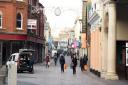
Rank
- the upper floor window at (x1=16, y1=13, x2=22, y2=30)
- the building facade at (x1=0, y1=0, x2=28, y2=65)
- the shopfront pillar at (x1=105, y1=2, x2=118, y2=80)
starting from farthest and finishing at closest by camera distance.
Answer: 1. the upper floor window at (x1=16, y1=13, x2=22, y2=30)
2. the building facade at (x1=0, y1=0, x2=28, y2=65)
3. the shopfront pillar at (x1=105, y1=2, x2=118, y2=80)

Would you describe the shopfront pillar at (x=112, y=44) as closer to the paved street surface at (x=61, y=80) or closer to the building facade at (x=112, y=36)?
the building facade at (x=112, y=36)

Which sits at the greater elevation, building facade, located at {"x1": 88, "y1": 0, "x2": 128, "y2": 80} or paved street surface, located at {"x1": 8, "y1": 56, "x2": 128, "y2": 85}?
building facade, located at {"x1": 88, "y1": 0, "x2": 128, "y2": 80}

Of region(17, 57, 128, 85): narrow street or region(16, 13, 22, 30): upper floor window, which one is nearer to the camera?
region(17, 57, 128, 85): narrow street

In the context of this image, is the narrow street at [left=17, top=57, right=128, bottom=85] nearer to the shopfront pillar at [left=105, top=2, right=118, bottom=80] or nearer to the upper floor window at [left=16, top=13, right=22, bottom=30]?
the shopfront pillar at [left=105, top=2, right=118, bottom=80]

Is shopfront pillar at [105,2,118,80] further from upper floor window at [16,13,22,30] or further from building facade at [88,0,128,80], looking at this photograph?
upper floor window at [16,13,22,30]

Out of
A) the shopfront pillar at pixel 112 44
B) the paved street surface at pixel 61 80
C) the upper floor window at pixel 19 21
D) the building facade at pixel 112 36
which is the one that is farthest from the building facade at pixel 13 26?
the shopfront pillar at pixel 112 44

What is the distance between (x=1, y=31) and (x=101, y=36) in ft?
83.8

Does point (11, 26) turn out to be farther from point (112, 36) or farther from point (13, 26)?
point (112, 36)

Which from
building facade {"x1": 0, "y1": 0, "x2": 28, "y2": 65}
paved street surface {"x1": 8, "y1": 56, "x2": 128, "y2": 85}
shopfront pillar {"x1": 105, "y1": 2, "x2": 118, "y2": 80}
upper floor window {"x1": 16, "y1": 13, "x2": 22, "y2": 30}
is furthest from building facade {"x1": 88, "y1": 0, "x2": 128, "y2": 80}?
upper floor window {"x1": 16, "y1": 13, "x2": 22, "y2": 30}

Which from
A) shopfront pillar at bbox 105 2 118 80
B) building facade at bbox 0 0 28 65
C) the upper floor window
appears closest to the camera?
shopfront pillar at bbox 105 2 118 80

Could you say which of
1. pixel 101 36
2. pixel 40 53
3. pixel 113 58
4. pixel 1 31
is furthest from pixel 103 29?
pixel 40 53

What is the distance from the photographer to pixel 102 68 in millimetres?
39781

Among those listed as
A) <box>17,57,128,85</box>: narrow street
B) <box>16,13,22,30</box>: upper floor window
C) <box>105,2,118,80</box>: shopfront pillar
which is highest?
<box>16,13,22,30</box>: upper floor window

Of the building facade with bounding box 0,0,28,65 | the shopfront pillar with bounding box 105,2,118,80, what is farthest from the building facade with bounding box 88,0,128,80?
the building facade with bounding box 0,0,28,65
